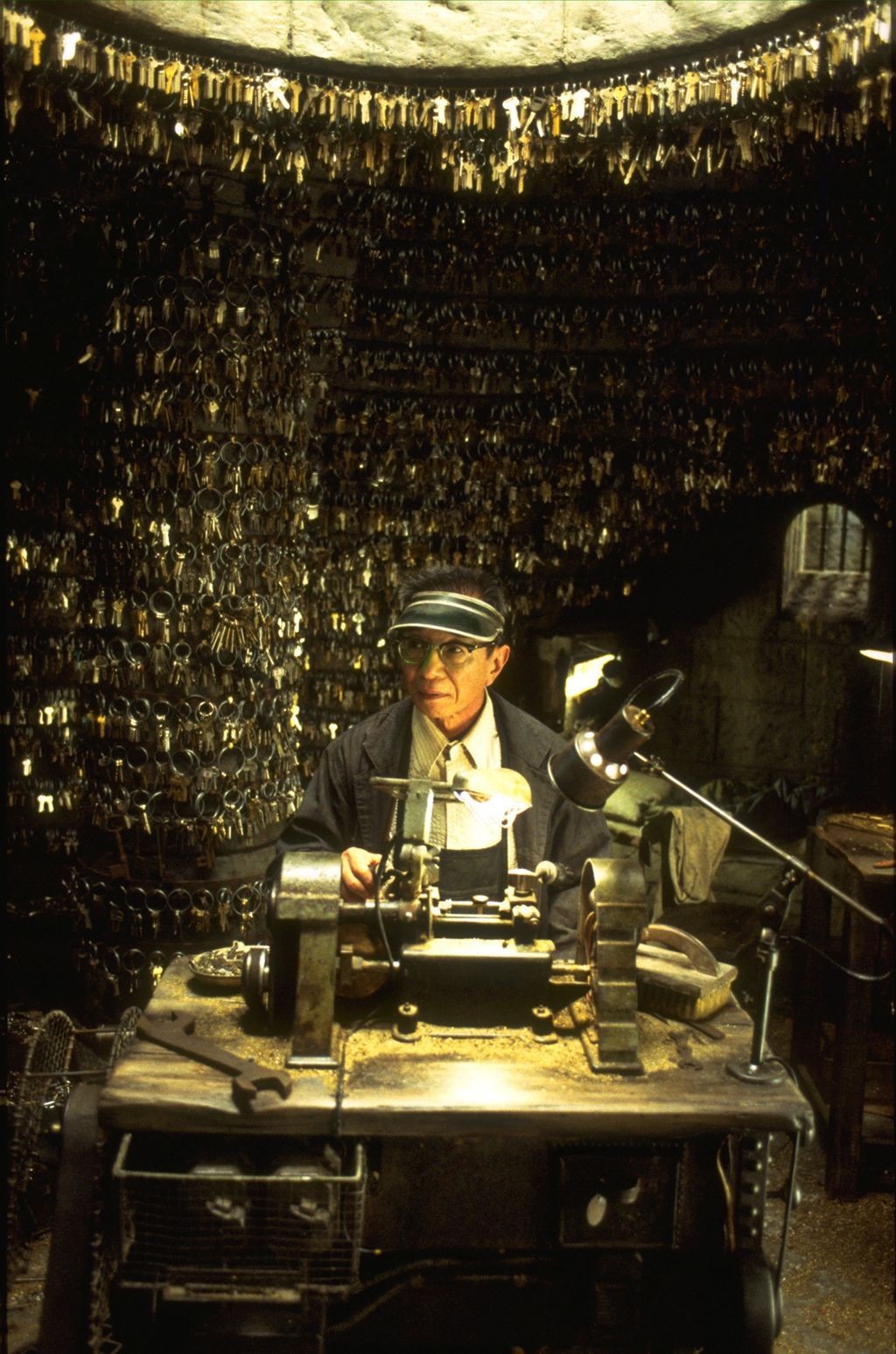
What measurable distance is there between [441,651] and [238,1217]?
5.80 ft

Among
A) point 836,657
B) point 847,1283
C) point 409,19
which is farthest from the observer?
point 836,657

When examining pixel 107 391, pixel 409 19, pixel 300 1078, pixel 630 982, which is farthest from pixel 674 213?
pixel 300 1078

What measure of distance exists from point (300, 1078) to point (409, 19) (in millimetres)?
4141

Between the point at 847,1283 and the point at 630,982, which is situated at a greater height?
the point at 630,982

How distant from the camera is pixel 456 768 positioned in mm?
3707

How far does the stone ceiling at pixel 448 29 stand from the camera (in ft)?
13.3

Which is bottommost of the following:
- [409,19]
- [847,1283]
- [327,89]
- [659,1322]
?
[847,1283]

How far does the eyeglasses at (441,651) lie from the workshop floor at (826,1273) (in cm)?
231

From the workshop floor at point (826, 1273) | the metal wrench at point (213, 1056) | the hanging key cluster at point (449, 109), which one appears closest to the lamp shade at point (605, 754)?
the metal wrench at point (213, 1056)

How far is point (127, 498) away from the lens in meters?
5.02

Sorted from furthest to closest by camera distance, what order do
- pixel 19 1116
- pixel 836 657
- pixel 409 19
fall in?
pixel 836 657
pixel 409 19
pixel 19 1116

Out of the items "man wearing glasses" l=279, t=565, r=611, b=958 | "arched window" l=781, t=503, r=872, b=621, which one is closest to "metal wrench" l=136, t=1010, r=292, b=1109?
"man wearing glasses" l=279, t=565, r=611, b=958

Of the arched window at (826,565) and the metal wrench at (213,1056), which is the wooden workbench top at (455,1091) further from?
the arched window at (826,565)

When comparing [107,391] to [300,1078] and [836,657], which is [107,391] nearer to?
[300,1078]
